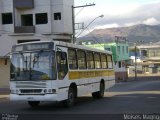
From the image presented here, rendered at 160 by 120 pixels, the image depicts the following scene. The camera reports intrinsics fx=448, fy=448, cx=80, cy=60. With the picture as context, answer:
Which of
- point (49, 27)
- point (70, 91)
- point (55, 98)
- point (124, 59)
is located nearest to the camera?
point (55, 98)

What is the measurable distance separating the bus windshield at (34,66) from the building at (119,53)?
2607 inches

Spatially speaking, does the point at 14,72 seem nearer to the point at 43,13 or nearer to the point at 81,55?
the point at 81,55

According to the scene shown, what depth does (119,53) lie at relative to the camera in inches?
3610

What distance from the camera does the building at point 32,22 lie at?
5231cm

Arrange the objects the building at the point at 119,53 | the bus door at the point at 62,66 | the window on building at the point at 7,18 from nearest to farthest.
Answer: the bus door at the point at 62,66
the window on building at the point at 7,18
the building at the point at 119,53

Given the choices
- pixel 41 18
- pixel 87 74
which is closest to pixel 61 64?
pixel 87 74

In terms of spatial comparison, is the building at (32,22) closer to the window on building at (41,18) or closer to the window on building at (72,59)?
the window on building at (41,18)

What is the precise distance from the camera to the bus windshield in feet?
61.8

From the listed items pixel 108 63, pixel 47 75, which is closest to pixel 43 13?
pixel 108 63

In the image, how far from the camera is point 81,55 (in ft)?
73.6

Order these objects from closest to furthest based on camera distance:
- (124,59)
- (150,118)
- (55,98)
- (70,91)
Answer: (150,118), (55,98), (70,91), (124,59)

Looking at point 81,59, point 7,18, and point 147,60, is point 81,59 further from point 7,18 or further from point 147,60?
point 147,60

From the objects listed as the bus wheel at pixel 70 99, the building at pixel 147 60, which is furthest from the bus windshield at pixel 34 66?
the building at pixel 147 60

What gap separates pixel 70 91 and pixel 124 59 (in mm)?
75639
